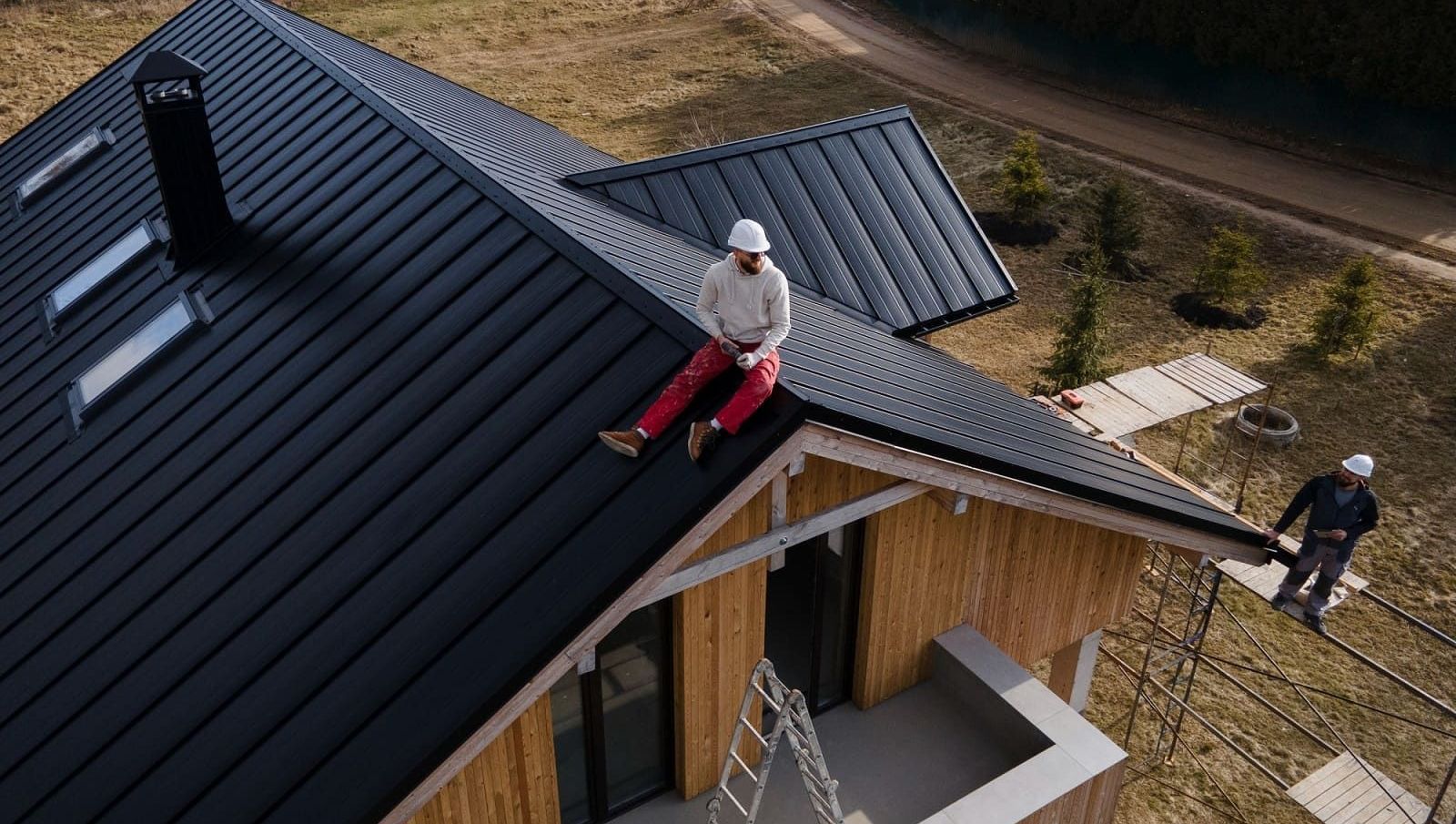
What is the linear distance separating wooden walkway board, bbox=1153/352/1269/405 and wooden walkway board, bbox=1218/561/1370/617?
2.95 metres

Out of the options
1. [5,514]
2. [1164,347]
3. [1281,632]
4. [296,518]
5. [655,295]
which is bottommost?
[1281,632]

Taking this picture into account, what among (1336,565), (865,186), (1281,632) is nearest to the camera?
(1336,565)

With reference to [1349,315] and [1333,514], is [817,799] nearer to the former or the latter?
[1333,514]

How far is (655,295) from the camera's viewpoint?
340 inches

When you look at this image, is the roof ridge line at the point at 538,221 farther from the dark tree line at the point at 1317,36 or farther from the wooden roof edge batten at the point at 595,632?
the dark tree line at the point at 1317,36

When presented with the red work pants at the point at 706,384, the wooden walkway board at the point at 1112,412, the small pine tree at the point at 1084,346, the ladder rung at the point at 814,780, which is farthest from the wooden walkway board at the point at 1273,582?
the small pine tree at the point at 1084,346

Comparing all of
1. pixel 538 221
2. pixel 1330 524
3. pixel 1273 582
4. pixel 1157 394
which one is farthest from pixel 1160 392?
pixel 538 221

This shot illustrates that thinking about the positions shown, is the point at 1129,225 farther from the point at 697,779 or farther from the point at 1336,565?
the point at 697,779

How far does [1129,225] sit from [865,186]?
1481 cm

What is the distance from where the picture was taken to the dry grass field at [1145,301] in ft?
54.0

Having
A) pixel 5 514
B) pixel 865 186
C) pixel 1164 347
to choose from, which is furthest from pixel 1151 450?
pixel 5 514

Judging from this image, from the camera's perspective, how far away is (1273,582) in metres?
12.8

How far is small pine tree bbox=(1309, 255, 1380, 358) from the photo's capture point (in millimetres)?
23234

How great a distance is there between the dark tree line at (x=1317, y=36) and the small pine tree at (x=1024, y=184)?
9153 millimetres
